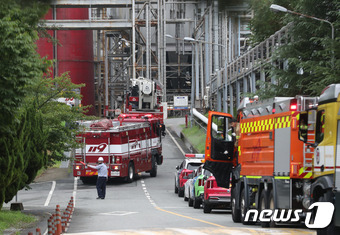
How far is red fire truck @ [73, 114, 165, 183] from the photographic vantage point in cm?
3969

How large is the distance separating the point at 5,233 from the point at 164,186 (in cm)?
2262

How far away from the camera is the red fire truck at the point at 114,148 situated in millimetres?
39688

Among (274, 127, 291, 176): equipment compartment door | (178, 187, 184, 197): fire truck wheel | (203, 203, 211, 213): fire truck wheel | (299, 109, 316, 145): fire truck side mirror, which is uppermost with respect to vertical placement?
(299, 109, 316, 145): fire truck side mirror

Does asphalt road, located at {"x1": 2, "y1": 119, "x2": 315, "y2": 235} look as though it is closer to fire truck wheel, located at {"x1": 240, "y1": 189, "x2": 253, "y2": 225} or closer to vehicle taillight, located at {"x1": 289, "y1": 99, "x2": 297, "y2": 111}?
fire truck wheel, located at {"x1": 240, "y1": 189, "x2": 253, "y2": 225}

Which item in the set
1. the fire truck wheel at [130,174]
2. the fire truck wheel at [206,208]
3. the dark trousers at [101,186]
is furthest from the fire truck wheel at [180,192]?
the fire truck wheel at [206,208]

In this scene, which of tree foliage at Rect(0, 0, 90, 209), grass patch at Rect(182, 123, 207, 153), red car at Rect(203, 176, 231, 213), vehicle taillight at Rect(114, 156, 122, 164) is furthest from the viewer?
grass patch at Rect(182, 123, 207, 153)

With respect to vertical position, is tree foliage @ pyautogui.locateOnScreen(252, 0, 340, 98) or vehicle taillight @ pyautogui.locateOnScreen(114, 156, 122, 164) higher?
tree foliage @ pyautogui.locateOnScreen(252, 0, 340, 98)

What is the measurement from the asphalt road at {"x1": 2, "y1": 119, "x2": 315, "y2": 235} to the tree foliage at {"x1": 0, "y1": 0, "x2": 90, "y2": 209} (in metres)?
2.34

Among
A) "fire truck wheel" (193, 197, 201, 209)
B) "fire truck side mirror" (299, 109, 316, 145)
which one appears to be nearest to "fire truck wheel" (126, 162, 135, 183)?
"fire truck wheel" (193, 197, 201, 209)

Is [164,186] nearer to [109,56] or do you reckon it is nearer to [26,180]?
[26,180]

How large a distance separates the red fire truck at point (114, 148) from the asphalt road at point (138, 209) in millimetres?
900

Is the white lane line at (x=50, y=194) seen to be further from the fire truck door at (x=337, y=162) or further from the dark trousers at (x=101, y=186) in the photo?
the fire truck door at (x=337, y=162)

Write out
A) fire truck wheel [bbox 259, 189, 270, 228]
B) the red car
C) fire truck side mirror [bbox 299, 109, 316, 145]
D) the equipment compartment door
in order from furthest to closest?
the red car, fire truck wheel [bbox 259, 189, 270, 228], the equipment compartment door, fire truck side mirror [bbox 299, 109, 316, 145]

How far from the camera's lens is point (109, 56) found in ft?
253
